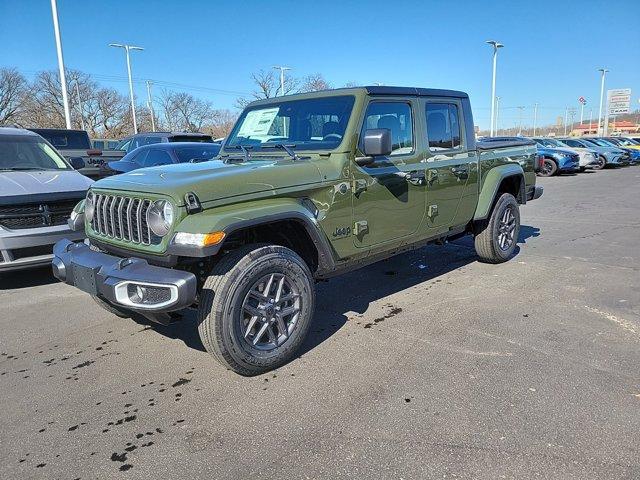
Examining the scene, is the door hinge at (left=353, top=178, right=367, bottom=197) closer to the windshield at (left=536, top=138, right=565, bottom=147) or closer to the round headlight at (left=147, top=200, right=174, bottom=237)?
the round headlight at (left=147, top=200, right=174, bottom=237)

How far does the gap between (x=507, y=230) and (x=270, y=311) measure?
396 cm

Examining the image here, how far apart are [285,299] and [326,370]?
572mm

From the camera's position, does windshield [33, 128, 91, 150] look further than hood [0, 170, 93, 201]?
Yes

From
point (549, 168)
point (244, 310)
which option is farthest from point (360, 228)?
point (549, 168)

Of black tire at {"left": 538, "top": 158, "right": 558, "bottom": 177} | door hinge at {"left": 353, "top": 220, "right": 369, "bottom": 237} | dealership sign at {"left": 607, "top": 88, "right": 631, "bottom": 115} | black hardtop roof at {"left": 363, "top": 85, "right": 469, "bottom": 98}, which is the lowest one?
black tire at {"left": 538, "top": 158, "right": 558, "bottom": 177}

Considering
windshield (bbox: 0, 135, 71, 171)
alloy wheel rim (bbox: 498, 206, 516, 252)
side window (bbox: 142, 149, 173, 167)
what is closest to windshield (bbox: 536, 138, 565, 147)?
alloy wheel rim (bbox: 498, 206, 516, 252)

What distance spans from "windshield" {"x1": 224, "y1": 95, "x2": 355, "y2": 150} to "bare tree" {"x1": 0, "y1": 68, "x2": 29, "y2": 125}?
66.8 meters

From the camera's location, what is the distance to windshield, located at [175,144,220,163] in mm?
8461

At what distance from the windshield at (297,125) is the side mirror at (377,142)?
0.81 ft

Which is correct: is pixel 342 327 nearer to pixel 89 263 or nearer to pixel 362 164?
pixel 362 164

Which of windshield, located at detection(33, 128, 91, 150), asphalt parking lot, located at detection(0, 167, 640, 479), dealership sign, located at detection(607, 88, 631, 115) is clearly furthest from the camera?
dealership sign, located at detection(607, 88, 631, 115)

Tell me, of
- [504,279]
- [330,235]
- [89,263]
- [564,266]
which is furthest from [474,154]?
[89,263]

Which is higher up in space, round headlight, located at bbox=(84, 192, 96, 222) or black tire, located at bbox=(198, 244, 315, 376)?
round headlight, located at bbox=(84, 192, 96, 222)

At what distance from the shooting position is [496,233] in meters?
5.75
